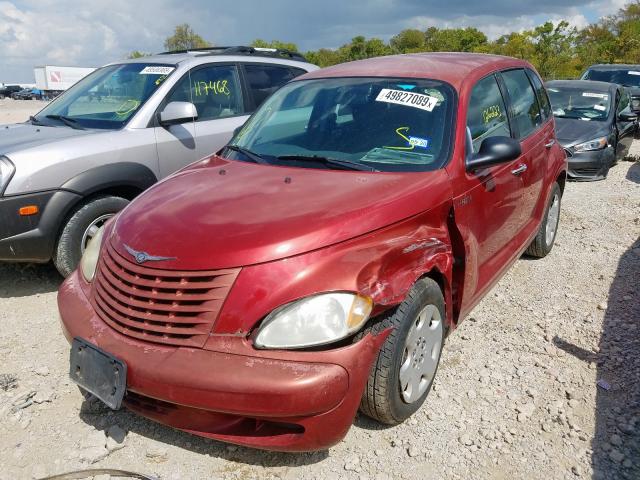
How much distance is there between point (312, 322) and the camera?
7.20ft

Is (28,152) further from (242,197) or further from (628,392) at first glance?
(628,392)

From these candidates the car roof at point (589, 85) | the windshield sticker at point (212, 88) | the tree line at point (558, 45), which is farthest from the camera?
the tree line at point (558, 45)

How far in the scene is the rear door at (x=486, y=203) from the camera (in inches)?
122

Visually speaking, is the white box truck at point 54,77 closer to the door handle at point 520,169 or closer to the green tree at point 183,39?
the green tree at point 183,39

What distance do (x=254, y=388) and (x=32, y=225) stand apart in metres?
2.78

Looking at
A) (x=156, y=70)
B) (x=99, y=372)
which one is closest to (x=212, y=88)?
(x=156, y=70)

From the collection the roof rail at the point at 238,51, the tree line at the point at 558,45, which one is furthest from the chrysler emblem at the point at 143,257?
the tree line at the point at 558,45

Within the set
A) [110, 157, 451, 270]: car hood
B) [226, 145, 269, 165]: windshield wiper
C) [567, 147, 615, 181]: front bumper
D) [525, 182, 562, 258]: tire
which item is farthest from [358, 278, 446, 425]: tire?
[567, 147, 615, 181]: front bumper

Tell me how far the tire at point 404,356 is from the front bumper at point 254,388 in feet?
0.41

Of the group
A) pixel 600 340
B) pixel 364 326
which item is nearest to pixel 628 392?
pixel 600 340

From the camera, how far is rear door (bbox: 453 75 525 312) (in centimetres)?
310

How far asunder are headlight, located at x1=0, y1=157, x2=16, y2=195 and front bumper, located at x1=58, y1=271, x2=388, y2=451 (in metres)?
2.16

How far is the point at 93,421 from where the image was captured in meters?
2.86

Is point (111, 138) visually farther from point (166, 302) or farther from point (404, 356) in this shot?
point (404, 356)
